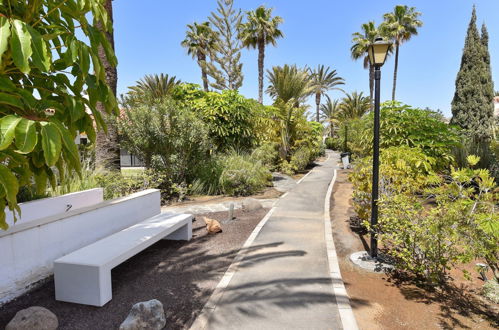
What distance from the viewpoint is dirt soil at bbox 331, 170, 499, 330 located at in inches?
142

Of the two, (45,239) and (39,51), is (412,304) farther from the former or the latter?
(45,239)

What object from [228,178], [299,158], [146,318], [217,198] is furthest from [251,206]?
[299,158]

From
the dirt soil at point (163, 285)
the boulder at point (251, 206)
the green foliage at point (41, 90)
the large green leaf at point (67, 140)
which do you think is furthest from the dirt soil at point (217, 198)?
the large green leaf at point (67, 140)

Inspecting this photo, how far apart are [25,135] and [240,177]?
34.4 feet

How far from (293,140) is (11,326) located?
1932cm

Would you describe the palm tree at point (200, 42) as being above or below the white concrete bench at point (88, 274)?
above

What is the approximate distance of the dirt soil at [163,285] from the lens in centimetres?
359

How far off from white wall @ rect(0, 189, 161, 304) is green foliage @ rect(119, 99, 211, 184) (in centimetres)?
456

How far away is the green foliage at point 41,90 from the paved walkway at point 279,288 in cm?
274

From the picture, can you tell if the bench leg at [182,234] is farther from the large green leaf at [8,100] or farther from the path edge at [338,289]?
the large green leaf at [8,100]

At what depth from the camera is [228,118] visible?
14281 mm

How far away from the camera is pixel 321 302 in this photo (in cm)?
400

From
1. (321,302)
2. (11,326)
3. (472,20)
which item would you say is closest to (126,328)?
(11,326)

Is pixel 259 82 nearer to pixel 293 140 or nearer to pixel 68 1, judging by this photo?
pixel 293 140
